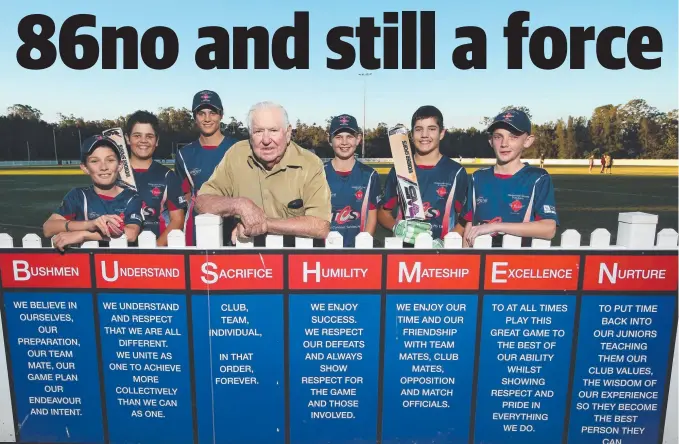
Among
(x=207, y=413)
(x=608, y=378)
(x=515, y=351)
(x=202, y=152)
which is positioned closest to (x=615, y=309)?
(x=608, y=378)

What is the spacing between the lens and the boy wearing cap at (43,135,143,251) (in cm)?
277

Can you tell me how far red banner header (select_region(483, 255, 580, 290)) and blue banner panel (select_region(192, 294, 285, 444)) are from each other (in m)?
1.37

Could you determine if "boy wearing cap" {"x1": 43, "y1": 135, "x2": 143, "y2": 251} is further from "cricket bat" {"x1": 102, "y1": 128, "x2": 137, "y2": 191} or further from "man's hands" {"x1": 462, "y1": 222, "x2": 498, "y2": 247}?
"man's hands" {"x1": 462, "y1": 222, "x2": 498, "y2": 247}

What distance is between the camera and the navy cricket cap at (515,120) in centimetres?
292

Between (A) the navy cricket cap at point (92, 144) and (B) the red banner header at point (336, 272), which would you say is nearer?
(B) the red banner header at point (336, 272)

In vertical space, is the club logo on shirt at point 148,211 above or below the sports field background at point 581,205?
above

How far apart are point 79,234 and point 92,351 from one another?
2.62ft

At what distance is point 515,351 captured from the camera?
2.58m

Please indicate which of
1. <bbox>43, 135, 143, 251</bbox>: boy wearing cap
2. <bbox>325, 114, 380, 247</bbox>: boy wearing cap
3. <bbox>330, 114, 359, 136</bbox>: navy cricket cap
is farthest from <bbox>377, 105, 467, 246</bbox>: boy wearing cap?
<bbox>43, 135, 143, 251</bbox>: boy wearing cap

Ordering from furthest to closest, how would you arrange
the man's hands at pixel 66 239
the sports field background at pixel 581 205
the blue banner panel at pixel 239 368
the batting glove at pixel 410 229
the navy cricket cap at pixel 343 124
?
the sports field background at pixel 581 205 < the navy cricket cap at pixel 343 124 < the batting glove at pixel 410 229 < the blue banner panel at pixel 239 368 < the man's hands at pixel 66 239

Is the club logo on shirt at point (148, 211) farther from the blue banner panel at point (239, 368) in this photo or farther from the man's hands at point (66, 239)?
the blue banner panel at point (239, 368)

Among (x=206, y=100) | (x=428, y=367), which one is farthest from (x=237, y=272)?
(x=206, y=100)

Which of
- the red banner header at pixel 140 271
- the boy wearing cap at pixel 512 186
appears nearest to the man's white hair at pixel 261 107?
the red banner header at pixel 140 271

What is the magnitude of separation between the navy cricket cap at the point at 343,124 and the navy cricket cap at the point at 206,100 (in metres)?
1.02
